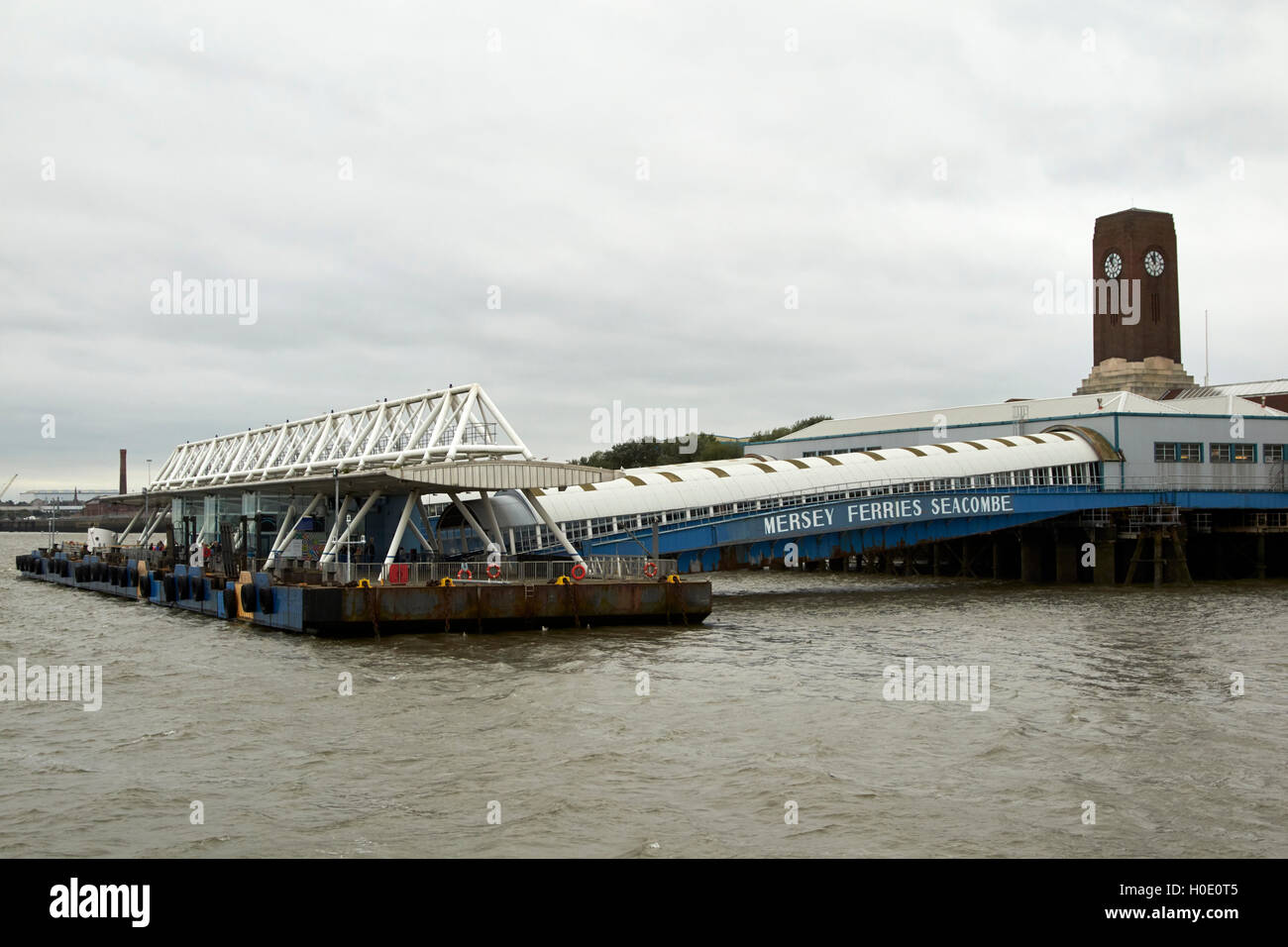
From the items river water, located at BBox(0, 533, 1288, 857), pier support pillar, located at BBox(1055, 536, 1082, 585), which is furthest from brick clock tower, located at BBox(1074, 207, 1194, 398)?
river water, located at BBox(0, 533, 1288, 857)

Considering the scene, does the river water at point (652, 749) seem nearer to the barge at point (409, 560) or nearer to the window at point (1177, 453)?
the barge at point (409, 560)

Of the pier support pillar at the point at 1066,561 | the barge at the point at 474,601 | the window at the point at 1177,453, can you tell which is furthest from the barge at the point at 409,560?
the window at the point at 1177,453

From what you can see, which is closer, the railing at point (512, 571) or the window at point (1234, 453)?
the railing at point (512, 571)

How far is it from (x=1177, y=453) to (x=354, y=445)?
50.6m

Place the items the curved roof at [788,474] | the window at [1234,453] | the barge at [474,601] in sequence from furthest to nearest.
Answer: the window at [1234,453], the curved roof at [788,474], the barge at [474,601]

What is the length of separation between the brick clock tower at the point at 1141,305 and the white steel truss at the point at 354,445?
59.6 m

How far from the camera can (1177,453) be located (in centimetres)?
7606

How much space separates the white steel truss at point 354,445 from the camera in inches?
2063

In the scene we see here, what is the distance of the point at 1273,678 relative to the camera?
3184 cm

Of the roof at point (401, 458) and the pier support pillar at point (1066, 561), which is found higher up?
the roof at point (401, 458)

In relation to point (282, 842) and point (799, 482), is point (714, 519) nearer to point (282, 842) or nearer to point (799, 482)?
point (799, 482)

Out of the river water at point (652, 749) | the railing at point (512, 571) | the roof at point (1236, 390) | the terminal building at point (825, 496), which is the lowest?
the river water at point (652, 749)

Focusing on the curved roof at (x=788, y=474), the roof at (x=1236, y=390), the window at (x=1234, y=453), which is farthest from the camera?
the roof at (x=1236, y=390)

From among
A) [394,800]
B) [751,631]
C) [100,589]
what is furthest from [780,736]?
[100,589]
